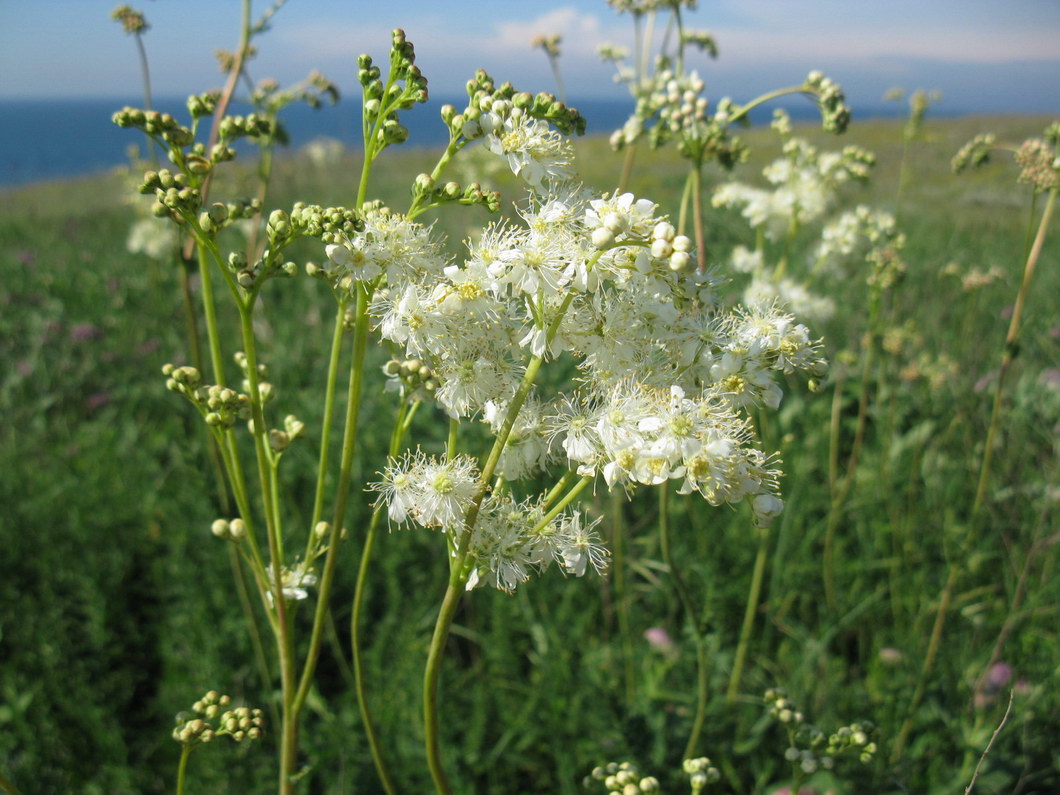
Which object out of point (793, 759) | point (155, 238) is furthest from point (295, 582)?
point (155, 238)

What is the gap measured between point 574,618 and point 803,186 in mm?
2485

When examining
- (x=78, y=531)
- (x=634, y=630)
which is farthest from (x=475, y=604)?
(x=78, y=531)

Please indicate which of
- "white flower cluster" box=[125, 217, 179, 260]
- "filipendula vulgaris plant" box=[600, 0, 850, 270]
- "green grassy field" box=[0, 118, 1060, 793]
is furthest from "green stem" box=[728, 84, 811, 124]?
"white flower cluster" box=[125, 217, 179, 260]

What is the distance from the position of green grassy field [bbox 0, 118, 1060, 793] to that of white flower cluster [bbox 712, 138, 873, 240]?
79 cm

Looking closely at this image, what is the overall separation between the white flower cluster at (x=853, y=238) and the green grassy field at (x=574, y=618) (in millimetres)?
451

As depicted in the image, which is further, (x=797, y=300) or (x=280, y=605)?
(x=797, y=300)

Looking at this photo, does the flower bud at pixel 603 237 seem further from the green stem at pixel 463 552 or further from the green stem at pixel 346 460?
the green stem at pixel 346 460

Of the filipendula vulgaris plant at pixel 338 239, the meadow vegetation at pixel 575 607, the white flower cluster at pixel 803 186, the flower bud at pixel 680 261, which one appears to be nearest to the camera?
the flower bud at pixel 680 261

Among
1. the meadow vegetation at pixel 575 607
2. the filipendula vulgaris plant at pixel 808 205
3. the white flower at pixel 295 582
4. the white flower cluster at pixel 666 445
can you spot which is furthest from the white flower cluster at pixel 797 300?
the white flower at pixel 295 582

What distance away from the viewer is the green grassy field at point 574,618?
112 inches

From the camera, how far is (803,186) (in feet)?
11.9

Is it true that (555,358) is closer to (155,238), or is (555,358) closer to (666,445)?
(666,445)

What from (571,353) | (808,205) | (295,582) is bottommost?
(295,582)

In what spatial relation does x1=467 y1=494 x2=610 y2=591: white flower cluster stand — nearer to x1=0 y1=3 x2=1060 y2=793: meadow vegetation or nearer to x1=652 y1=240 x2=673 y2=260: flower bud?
x1=0 y1=3 x2=1060 y2=793: meadow vegetation
